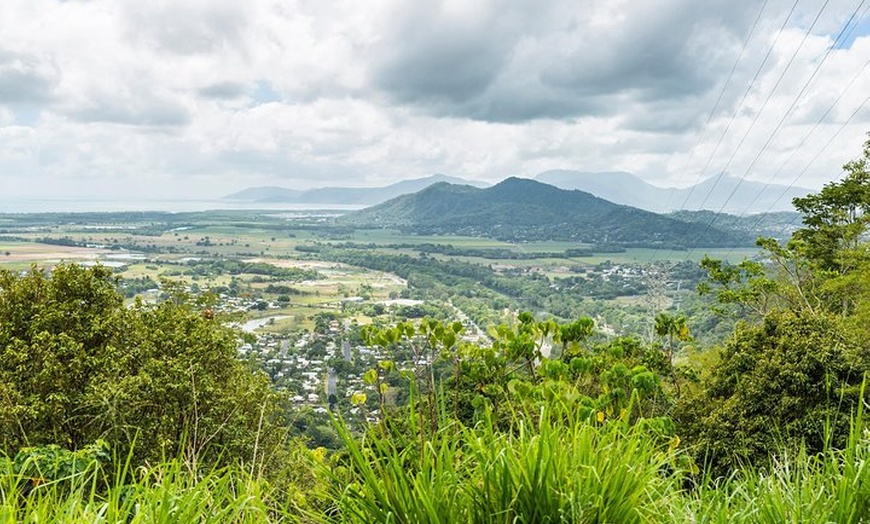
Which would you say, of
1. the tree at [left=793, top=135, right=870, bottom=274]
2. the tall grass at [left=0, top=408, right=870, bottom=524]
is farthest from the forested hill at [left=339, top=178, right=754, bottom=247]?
the tall grass at [left=0, top=408, right=870, bottom=524]

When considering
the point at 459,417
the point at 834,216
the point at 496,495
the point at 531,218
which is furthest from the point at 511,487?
the point at 531,218

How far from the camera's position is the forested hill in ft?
284

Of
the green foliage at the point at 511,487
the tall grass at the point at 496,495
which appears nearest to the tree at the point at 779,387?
the tall grass at the point at 496,495

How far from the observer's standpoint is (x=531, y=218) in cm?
12500

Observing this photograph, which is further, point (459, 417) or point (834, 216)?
point (834, 216)

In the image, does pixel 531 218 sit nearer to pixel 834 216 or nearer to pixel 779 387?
pixel 834 216

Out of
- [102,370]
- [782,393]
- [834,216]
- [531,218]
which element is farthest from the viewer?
[531,218]

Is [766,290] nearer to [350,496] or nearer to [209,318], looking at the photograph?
[209,318]

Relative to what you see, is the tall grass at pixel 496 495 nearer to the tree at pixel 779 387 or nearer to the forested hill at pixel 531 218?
the tree at pixel 779 387

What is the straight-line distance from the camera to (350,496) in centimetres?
177

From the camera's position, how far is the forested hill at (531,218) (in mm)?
86500

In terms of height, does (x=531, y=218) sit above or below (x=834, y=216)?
below

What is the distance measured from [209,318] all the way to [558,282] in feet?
161

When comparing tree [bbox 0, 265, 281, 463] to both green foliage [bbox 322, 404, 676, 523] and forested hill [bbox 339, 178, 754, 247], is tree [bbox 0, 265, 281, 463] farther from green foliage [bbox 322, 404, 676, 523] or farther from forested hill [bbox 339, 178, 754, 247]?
forested hill [bbox 339, 178, 754, 247]
